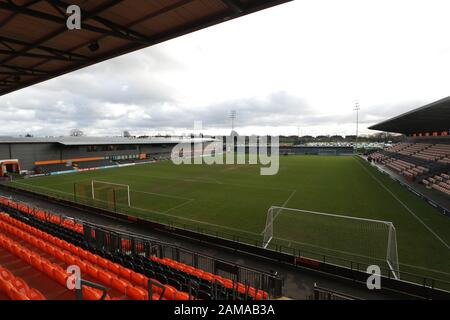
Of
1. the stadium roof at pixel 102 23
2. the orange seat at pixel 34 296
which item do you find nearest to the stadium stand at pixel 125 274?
the orange seat at pixel 34 296

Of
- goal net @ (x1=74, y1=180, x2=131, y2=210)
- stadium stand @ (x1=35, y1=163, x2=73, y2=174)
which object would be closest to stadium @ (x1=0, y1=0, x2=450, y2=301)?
goal net @ (x1=74, y1=180, x2=131, y2=210)

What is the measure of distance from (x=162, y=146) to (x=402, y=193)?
208 feet

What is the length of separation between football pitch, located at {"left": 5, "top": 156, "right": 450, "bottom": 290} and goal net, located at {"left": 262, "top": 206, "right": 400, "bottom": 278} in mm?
58

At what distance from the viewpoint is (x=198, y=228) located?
14.9 m

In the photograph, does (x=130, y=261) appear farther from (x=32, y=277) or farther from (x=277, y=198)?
(x=277, y=198)

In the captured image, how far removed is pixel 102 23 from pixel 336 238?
15868mm

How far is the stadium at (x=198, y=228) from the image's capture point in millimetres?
6840

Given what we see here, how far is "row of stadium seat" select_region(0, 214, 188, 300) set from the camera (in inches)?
229

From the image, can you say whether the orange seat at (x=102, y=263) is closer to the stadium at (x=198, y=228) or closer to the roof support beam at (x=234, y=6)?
the stadium at (x=198, y=228)

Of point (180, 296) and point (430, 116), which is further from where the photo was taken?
point (430, 116)

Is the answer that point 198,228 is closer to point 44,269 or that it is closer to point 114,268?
point 114,268

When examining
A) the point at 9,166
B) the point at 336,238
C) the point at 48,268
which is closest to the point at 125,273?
the point at 48,268

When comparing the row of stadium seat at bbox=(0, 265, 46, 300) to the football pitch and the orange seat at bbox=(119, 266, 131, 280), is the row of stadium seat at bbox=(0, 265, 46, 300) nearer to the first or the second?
the orange seat at bbox=(119, 266, 131, 280)

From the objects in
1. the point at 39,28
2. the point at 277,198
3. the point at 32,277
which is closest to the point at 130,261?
the point at 32,277
